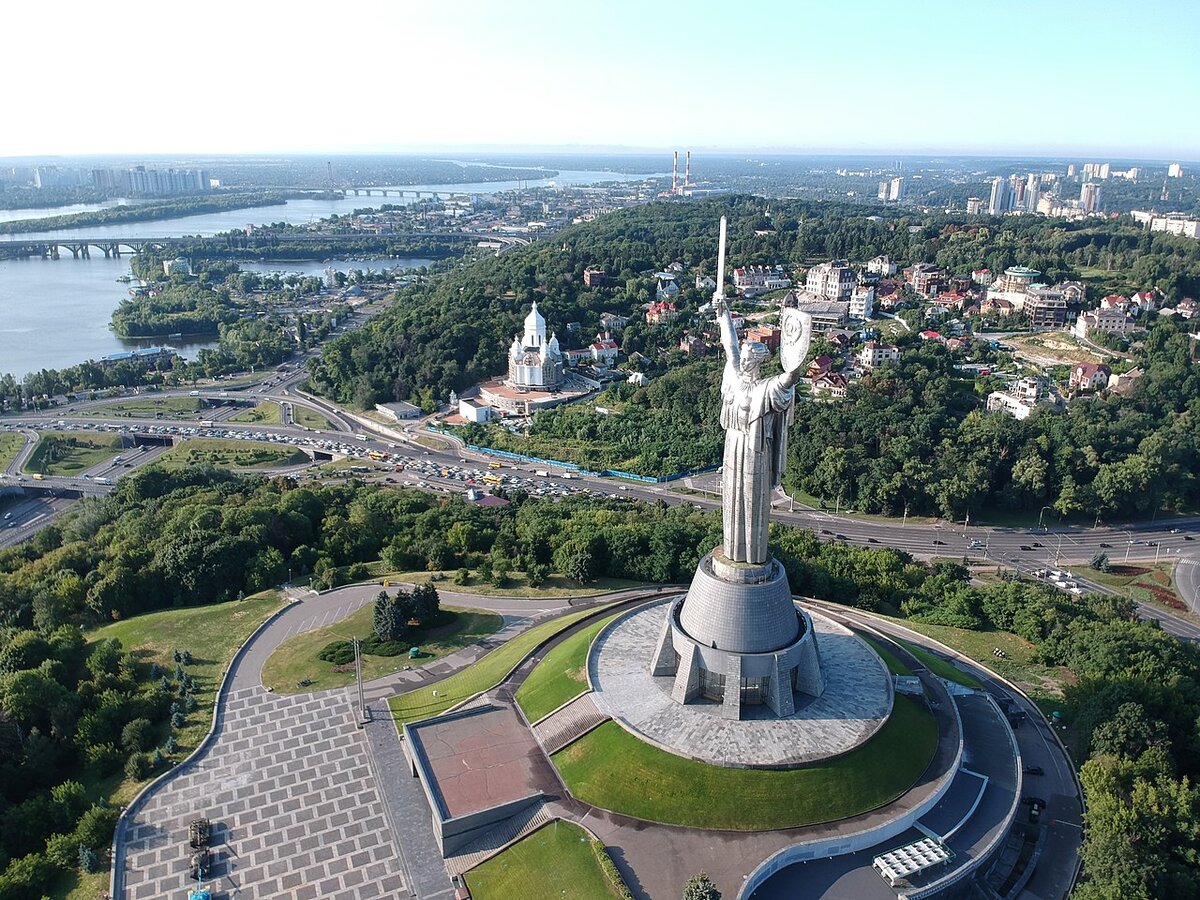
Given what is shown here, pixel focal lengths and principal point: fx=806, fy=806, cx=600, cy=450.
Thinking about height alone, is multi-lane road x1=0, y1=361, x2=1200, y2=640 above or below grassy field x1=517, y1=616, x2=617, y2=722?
below

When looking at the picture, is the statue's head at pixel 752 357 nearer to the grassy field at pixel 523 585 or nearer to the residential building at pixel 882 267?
the grassy field at pixel 523 585

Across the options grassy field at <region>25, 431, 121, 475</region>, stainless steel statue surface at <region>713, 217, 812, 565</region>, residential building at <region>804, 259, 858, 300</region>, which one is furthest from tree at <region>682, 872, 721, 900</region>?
residential building at <region>804, 259, 858, 300</region>

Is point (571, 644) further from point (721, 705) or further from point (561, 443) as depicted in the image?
point (561, 443)

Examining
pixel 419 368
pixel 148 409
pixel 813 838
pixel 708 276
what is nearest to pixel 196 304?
pixel 148 409

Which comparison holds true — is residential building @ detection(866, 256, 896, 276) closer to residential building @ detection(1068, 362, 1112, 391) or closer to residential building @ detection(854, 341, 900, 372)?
residential building @ detection(854, 341, 900, 372)

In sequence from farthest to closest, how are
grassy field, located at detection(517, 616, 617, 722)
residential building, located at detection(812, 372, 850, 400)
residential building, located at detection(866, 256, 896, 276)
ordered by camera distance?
residential building, located at detection(866, 256, 896, 276), residential building, located at detection(812, 372, 850, 400), grassy field, located at detection(517, 616, 617, 722)
